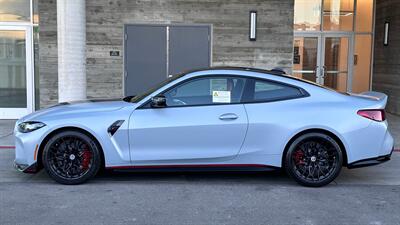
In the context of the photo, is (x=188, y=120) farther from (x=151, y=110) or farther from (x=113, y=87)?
(x=113, y=87)

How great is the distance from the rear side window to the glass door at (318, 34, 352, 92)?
8.72 meters

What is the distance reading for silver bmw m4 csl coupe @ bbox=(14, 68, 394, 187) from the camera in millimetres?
6289

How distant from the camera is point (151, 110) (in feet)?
20.9

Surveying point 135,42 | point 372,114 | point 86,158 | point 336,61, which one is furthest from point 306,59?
point 86,158

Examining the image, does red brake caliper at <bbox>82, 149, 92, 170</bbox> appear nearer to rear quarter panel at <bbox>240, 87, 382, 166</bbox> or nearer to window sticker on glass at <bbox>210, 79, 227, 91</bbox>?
window sticker on glass at <bbox>210, 79, 227, 91</bbox>

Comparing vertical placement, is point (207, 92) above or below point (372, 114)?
above

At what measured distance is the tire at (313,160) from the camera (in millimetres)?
6324

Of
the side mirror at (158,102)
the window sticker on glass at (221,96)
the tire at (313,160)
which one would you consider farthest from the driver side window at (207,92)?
the tire at (313,160)

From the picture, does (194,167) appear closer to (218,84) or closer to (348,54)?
(218,84)

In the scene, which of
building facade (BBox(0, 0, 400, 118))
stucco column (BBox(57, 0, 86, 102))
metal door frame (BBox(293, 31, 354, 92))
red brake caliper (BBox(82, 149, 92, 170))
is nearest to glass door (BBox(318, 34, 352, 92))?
metal door frame (BBox(293, 31, 354, 92))

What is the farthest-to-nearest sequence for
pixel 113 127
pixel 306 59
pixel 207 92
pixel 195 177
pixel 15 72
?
pixel 306 59 → pixel 15 72 → pixel 195 177 → pixel 207 92 → pixel 113 127

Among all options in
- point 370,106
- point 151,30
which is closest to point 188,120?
point 370,106

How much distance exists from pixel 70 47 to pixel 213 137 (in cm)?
511

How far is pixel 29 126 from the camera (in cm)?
636
